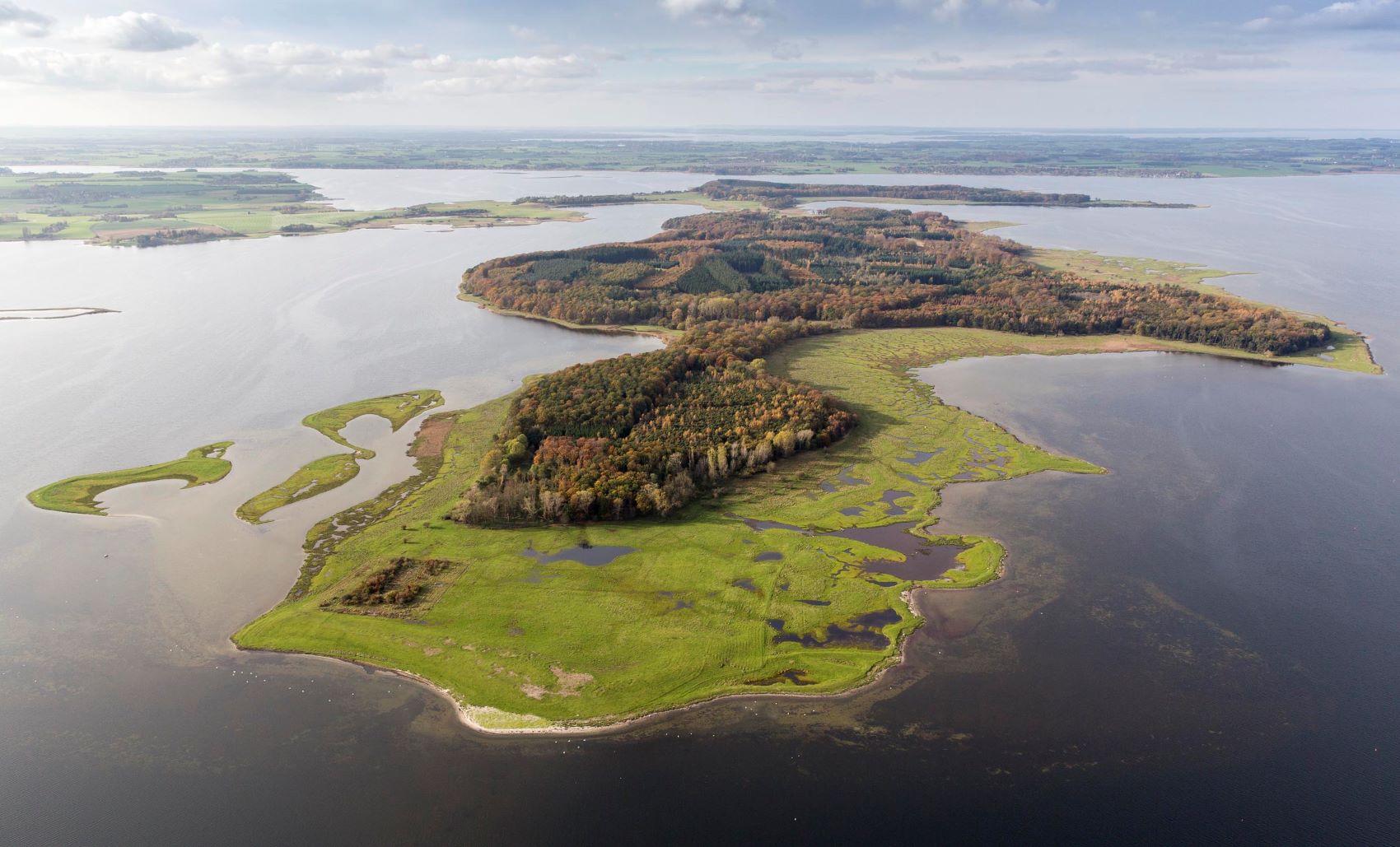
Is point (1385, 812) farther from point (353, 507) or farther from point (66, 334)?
point (66, 334)

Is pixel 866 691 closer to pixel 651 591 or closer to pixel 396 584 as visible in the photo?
pixel 651 591

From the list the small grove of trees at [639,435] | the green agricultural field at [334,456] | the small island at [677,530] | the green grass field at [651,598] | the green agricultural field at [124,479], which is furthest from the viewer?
the green agricultural field at [334,456]

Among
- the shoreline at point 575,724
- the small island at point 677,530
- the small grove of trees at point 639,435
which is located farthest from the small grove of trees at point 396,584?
the small grove of trees at point 639,435

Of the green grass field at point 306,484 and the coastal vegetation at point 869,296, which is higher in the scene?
the coastal vegetation at point 869,296

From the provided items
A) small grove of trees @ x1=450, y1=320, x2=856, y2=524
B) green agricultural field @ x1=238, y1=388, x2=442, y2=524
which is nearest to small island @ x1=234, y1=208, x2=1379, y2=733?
small grove of trees @ x1=450, y1=320, x2=856, y2=524

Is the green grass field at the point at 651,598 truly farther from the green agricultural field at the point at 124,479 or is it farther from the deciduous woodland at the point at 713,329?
the green agricultural field at the point at 124,479

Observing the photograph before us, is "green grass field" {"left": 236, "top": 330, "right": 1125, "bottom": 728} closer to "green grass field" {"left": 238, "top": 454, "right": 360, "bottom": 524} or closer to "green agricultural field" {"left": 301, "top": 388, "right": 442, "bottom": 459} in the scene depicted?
"green grass field" {"left": 238, "top": 454, "right": 360, "bottom": 524}

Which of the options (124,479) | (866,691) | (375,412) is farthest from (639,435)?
(124,479)
